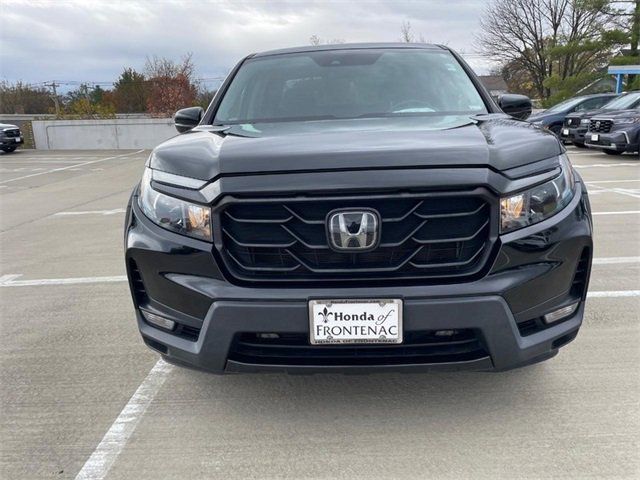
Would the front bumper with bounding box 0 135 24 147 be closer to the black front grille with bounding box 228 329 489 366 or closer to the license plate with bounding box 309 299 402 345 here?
the black front grille with bounding box 228 329 489 366

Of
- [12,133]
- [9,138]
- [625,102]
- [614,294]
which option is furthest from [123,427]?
[12,133]

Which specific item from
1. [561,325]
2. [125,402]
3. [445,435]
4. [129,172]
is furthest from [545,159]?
[129,172]

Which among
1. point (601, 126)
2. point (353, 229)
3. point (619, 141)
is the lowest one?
point (619, 141)

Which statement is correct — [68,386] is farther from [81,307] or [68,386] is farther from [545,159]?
[545,159]

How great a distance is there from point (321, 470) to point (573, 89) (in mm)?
31412

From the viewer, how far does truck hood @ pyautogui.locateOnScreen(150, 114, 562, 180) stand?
7.19 feet

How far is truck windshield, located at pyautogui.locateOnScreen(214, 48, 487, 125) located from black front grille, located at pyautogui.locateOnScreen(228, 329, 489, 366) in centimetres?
135

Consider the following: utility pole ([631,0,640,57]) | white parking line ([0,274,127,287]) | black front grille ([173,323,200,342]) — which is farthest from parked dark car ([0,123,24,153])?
utility pole ([631,0,640,57])

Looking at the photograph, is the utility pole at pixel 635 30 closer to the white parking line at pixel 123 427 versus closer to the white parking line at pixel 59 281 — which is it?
the white parking line at pixel 59 281

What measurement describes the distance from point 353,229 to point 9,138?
950 inches

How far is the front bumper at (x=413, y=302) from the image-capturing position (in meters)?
2.13

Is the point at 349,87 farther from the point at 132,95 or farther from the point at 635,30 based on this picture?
the point at 132,95

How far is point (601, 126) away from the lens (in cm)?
1320

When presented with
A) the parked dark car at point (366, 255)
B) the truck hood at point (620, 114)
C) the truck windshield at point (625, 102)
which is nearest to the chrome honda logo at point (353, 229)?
the parked dark car at point (366, 255)
